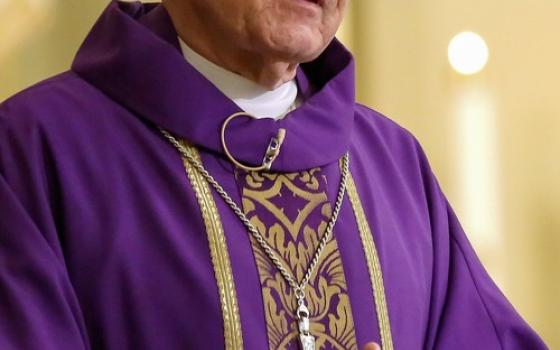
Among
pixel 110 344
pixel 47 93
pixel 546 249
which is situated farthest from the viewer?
pixel 546 249

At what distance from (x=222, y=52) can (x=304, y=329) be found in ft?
1.05

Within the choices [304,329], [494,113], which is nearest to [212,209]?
[304,329]

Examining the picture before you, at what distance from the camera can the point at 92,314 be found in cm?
98

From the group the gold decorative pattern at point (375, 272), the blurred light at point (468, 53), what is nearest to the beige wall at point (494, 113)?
the blurred light at point (468, 53)

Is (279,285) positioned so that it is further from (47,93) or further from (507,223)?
(507,223)

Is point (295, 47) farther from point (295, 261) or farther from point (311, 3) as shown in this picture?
point (295, 261)

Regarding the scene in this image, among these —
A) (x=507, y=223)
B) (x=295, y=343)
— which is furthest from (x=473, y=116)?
(x=295, y=343)

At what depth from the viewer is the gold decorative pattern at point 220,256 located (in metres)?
1.00

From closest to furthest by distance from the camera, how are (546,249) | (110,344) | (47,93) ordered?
1. (110,344)
2. (47,93)
3. (546,249)

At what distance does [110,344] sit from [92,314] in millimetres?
34

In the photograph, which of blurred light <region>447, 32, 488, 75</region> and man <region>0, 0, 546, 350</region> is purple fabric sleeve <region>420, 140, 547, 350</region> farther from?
blurred light <region>447, 32, 488, 75</region>

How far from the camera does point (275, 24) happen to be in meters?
1.06

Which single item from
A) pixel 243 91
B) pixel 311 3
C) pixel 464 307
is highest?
pixel 311 3

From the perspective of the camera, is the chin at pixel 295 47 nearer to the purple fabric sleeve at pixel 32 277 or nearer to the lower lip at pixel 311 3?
the lower lip at pixel 311 3
